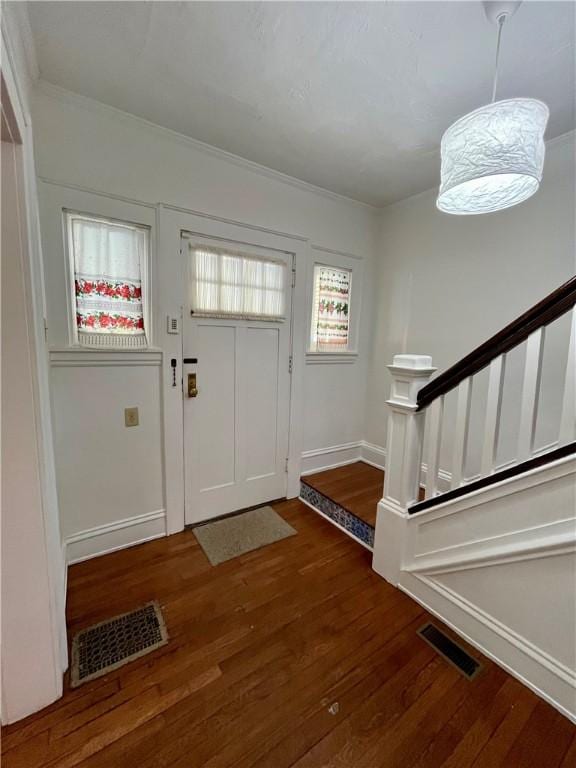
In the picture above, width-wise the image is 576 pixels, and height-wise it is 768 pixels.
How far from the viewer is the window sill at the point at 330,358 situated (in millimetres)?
2791

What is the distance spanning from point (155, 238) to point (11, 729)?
7.53 ft

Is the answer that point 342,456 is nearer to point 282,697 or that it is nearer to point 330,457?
point 330,457


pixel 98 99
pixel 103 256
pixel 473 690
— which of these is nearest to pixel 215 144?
pixel 98 99

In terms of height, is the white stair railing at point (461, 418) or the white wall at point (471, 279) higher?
the white wall at point (471, 279)

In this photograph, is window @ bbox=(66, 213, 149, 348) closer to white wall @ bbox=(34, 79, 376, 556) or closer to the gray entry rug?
white wall @ bbox=(34, 79, 376, 556)

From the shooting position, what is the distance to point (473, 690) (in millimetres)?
1300

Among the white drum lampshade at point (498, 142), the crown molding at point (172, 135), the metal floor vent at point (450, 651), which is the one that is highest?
the crown molding at point (172, 135)

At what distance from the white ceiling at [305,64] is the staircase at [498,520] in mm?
1139

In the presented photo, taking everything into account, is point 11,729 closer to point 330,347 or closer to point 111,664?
point 111,664

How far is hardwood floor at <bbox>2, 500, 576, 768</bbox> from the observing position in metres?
1.09

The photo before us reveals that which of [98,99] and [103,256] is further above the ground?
[98,99]

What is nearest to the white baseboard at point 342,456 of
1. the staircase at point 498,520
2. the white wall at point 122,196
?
the staircase at point 498,520

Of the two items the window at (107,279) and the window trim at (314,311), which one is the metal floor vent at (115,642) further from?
the window trim at (314,311)

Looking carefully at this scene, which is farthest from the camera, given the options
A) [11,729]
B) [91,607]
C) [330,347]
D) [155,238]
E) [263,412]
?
[330,347]
